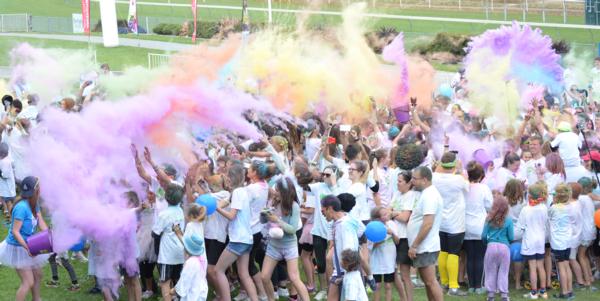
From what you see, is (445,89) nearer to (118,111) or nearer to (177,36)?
(118,111)

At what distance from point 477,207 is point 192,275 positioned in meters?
3.81

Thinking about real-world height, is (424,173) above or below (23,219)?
above

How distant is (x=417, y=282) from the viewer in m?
11.9

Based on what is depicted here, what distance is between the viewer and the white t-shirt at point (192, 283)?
937 cm

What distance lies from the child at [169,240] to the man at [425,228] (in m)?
2.56

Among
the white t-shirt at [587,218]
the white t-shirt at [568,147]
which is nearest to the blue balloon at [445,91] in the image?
the white t-shirt at [568,147]

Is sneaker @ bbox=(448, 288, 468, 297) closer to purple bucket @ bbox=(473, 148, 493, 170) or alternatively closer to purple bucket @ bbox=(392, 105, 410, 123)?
purple bucket @ bbox=(473, 148, 493, 170)

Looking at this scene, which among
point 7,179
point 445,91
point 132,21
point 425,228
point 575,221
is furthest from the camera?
point 132,21

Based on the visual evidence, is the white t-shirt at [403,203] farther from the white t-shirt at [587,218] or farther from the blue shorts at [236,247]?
the white t-shirt at [587,218]

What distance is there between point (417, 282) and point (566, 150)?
2.96m

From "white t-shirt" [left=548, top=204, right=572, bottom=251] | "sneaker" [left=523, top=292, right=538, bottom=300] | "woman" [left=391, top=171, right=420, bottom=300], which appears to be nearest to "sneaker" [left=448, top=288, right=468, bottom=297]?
"sneaker" [left=523, top=292, right=538, bottom=300]

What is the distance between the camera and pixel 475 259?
11.5 meters

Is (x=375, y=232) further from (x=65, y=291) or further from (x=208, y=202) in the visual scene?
(x=65, y=291)

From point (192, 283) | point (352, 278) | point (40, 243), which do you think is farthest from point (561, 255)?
point (40, 243)
